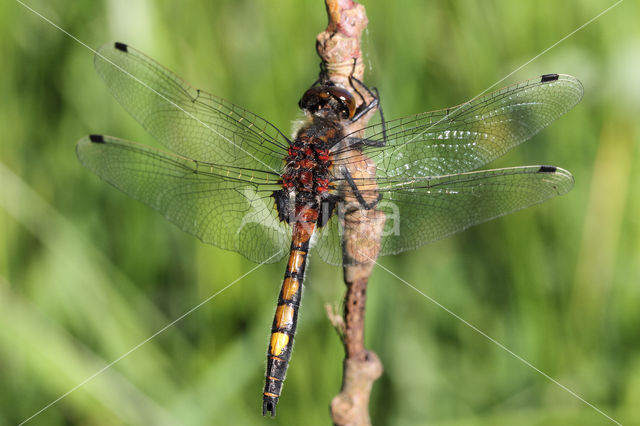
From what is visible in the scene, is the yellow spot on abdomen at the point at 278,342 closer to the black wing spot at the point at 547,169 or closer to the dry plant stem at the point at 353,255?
the dry plant stem at the point at 353,255

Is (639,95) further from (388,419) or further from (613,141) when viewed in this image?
(388,419)

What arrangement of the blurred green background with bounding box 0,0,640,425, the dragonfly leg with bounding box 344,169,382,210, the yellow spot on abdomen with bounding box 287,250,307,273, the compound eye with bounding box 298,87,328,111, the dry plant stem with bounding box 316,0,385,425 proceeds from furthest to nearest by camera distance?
the blurred green background with bounding box 0,0,640,425
the yellow spot on abdomen with bounding box 287,250,307,273
the compound eye with bounding box 298,87,328,111
the dragonfly leg with bounding box 344,169,382,210
the dry plant stem with bounding box 316,0,385,425

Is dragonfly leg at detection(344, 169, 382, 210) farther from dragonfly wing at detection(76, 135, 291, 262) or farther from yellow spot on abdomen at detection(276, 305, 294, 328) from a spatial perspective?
yellow spot on abdomen at detection(276, 305, 294, 328)

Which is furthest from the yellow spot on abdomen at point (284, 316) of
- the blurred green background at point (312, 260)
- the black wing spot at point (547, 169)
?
the black wing spot at point (547, 169)

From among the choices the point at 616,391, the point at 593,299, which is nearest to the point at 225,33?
the point at 593,299

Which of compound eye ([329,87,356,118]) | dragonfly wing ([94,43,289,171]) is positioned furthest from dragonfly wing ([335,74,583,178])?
dragonfly wing ([94,43,289,171])

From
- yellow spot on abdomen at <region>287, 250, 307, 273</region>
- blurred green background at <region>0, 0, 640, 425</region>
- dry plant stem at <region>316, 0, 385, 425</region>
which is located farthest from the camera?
blurred green background at <region>0, 0, 640, 425</region>

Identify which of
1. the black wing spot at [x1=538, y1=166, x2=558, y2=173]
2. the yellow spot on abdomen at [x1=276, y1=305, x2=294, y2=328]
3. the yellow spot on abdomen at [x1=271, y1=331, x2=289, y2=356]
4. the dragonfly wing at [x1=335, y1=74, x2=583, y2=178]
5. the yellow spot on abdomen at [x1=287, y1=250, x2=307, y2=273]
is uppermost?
the dragonfly wing at [x1=335, y1=74, x2=583, y2=178]

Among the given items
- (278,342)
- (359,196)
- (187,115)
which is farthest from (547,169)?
(187,115)
